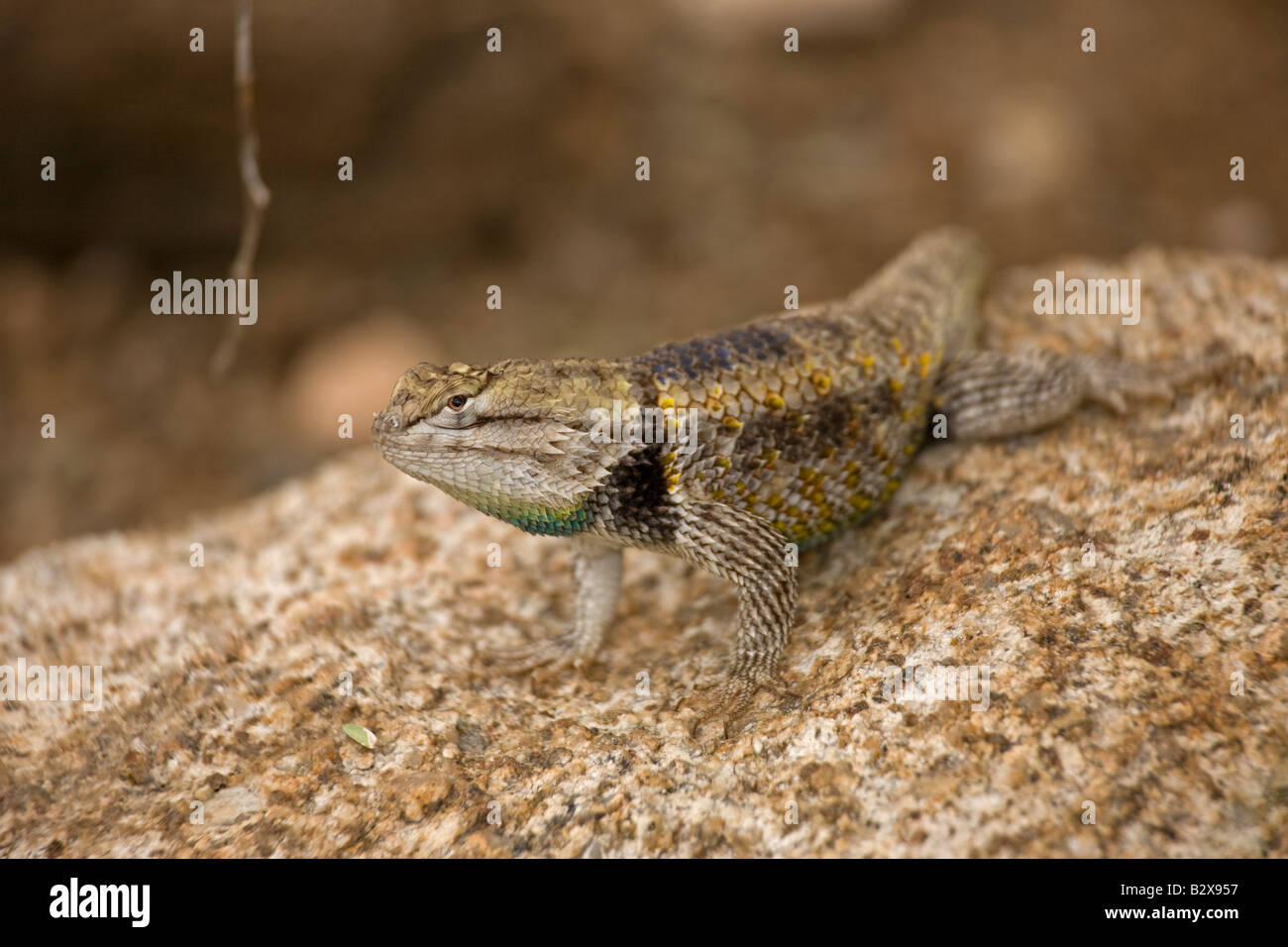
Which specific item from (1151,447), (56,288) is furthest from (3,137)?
(1151,447)

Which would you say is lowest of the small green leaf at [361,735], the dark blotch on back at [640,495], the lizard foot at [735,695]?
the small green leaf at [361,735]

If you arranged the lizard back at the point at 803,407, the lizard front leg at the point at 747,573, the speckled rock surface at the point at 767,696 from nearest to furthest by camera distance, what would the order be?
the speckled rock surface at the point at 767,696 → the lizard front leg at the point at 747,573 → the lizard back at the point at 803,407

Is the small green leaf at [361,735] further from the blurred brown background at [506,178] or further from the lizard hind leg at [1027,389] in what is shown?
the blurred brown background at [506,178]

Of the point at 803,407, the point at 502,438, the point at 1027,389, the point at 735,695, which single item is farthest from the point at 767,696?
the point at 1027,389

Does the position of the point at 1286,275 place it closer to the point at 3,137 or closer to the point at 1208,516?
the point at 1208,516

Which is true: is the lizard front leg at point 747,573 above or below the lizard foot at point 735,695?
above

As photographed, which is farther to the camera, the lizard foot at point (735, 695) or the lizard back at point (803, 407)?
the lizard back at point (803, 407)

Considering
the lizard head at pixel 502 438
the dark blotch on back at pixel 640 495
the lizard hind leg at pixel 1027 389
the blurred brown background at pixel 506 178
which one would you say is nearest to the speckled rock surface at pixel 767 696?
the lizard hind leg at pixel 1027 389

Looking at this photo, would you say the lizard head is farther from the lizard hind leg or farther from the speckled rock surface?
the lizard hind leg

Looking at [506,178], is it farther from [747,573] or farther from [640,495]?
[747,573]
